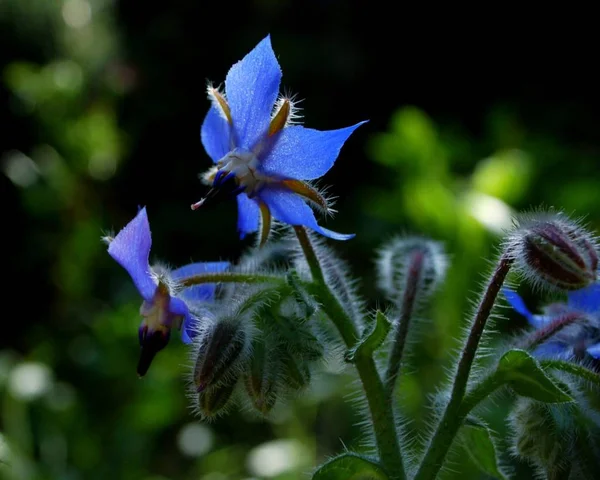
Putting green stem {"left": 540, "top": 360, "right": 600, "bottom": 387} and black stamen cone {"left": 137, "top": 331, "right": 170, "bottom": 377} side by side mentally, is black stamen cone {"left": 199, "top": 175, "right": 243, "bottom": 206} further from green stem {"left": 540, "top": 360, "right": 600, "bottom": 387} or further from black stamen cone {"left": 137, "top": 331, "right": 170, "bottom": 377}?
green stem {"left": 540, "top": 360, "right": 600, "bottom": 387}

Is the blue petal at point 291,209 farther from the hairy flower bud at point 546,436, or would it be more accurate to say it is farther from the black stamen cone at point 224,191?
the hairy flower bud at point 546,436

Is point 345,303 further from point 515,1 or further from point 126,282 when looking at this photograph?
point 515,1

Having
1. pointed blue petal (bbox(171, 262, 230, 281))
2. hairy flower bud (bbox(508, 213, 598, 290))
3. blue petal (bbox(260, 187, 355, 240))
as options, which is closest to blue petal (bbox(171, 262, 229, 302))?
pointed blue petal (bbox(171, 262, 230, 281))

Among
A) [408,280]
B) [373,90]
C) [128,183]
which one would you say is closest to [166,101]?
[128,183]

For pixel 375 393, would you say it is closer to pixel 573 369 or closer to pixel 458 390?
pixel 458 390

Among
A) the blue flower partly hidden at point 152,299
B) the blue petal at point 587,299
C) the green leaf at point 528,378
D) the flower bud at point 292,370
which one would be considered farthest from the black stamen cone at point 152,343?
the blue petal at point 587,299

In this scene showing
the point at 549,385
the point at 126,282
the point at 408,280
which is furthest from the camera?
the point at 126,282
